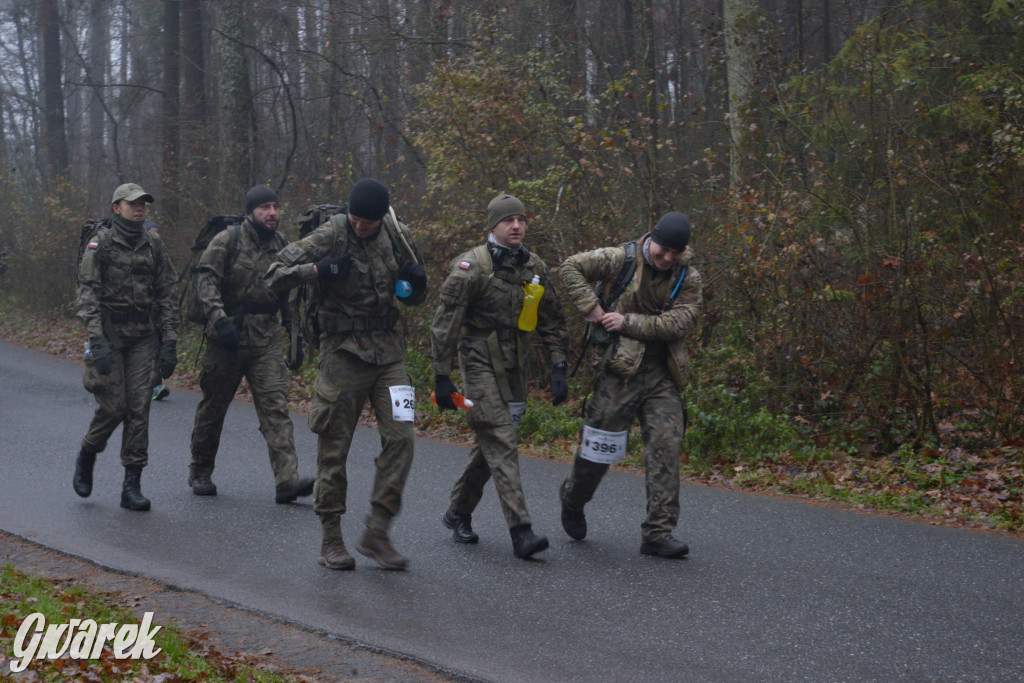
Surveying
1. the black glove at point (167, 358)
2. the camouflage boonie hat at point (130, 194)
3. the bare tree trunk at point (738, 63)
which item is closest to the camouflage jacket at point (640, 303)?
the black glove at point (167, 358)

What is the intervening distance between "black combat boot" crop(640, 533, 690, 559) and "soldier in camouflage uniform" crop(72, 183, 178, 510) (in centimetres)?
366

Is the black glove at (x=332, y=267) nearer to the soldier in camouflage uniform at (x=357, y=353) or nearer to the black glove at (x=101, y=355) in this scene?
the soldier in camouflage uniform at (x=357, y=353)

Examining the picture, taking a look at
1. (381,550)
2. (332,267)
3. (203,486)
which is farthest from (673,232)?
(203,486)

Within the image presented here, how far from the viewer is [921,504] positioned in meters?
8.13

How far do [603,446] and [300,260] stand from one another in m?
2.08

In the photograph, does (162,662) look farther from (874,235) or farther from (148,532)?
(874,235)

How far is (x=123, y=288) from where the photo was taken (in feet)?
26.0

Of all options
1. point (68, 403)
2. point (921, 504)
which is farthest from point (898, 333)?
point (68, 403)

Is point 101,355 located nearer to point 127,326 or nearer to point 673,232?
point 127,326

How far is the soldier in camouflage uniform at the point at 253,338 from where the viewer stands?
8.09 metres

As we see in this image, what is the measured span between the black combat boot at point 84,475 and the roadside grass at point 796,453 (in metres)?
3.74

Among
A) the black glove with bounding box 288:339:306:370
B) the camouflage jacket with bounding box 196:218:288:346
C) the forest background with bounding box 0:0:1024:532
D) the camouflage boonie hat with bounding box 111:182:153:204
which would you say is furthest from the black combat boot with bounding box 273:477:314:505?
the forest background with bounding box 0:0:1024:532

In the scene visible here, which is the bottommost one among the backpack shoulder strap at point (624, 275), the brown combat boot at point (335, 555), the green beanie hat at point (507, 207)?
the brown combat boot at point (335, 555)

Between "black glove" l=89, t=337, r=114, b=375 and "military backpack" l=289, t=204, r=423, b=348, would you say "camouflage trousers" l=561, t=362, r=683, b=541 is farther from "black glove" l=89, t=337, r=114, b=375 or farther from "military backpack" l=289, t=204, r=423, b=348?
"black glove" l=89, t=337, r=114, b=375
